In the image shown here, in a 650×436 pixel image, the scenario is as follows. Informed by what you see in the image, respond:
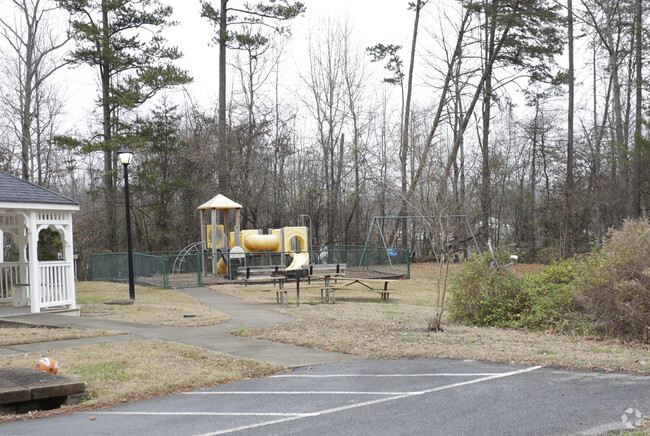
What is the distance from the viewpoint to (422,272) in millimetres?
29188

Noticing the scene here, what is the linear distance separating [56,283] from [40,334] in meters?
3.74

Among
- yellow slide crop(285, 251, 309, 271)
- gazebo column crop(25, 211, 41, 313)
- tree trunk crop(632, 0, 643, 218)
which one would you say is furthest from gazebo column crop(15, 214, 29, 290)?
tree trunk crop(632, 0, 643, 218)

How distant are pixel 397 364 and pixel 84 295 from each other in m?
13.7

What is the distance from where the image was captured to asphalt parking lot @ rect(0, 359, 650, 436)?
564cm

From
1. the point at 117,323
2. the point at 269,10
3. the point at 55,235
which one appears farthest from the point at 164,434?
the point at 269,10

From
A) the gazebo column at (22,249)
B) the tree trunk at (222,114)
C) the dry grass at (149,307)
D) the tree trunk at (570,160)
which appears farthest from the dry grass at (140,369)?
the tree trunk at (570,160)

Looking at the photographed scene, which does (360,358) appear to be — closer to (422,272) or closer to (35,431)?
(35,431)

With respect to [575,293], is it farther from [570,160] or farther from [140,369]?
[570,160]

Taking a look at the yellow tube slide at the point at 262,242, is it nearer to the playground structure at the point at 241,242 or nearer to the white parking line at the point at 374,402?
the playground structure at the point at 241,242

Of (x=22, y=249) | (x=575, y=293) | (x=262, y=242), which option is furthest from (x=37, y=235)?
(x=262, y=242)

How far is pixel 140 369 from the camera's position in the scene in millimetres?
8203

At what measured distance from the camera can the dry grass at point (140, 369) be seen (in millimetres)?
7223

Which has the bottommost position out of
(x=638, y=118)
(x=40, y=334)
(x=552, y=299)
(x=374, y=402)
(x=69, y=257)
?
(x=374, y=402)

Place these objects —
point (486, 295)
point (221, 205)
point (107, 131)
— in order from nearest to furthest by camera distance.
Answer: point (486, 295) < point (221, 205) < point (107, 131)
